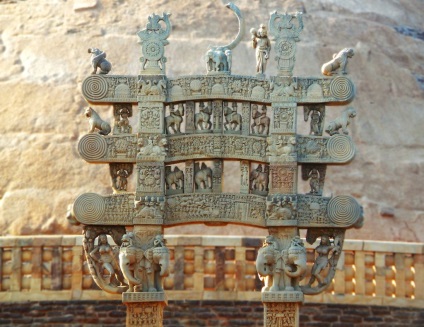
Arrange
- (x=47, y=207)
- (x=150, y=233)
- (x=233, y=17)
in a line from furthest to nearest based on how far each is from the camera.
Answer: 1. (x=233, y=17)
2. (x=47, y=207)
3. (x=150, y=233)

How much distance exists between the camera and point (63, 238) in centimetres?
3062

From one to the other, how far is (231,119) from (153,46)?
4.48 feet

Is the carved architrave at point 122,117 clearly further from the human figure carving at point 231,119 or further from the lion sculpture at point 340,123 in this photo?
the lion sculpture at point 340,123

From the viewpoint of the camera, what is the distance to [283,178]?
82.1 feet

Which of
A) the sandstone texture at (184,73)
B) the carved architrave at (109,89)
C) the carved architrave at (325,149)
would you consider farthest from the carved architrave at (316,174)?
the sandstone texture at (184,73)

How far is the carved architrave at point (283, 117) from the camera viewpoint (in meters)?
25.1

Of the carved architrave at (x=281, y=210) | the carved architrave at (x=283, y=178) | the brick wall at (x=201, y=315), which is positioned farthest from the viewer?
the brick wall at (x=201, y=315)

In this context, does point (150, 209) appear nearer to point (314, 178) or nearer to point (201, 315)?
point (314, 178)

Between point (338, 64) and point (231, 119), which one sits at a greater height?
point (338, 64)

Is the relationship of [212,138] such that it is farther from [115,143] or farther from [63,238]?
[63,238]

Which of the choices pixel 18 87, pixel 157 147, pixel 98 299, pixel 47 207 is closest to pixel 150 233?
pixel 157 147

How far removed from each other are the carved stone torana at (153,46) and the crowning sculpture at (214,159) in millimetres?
13

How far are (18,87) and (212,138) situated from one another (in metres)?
10.9

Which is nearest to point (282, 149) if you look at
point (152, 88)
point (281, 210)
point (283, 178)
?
point (283, 178)
